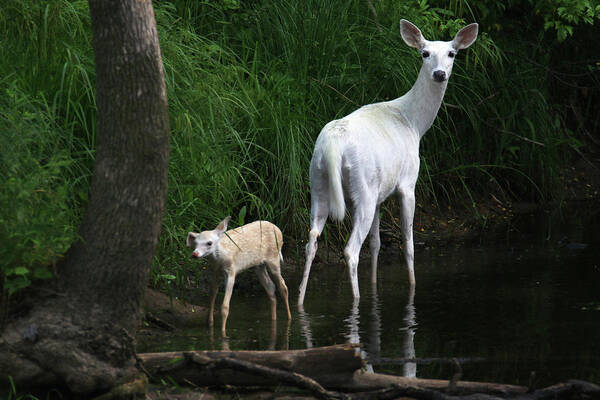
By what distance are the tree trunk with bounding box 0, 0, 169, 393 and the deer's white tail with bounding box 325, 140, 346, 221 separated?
273 cm

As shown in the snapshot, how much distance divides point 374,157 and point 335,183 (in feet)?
1.86

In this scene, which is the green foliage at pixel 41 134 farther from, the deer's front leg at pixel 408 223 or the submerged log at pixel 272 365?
the deer's front leg at pixel 408 223

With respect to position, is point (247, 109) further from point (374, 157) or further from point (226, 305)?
point (226, 305)

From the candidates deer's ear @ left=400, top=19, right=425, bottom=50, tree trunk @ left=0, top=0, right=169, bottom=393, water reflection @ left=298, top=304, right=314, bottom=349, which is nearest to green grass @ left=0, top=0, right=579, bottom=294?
tree trunk @ left=0, top=0, right=169, bottom=393

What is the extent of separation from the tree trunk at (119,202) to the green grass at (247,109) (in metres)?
0.22

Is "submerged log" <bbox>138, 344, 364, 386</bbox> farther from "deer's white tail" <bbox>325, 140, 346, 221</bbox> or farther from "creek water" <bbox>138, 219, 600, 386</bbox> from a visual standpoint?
"deer's white tail" <bbox>325, 140, 346, 221</bbox>

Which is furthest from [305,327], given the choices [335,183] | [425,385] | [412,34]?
[412,34]

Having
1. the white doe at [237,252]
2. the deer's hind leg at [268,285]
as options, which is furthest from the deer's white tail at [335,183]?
the deer's hind leg at [268,285]

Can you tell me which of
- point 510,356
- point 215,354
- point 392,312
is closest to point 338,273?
point 392,312

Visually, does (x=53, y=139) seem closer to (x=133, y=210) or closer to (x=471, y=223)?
(x=133, y=210)

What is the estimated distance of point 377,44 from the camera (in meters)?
10.7

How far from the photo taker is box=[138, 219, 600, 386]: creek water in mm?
5492

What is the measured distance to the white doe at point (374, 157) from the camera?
7562mm

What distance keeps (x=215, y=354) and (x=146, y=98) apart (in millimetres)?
1383
